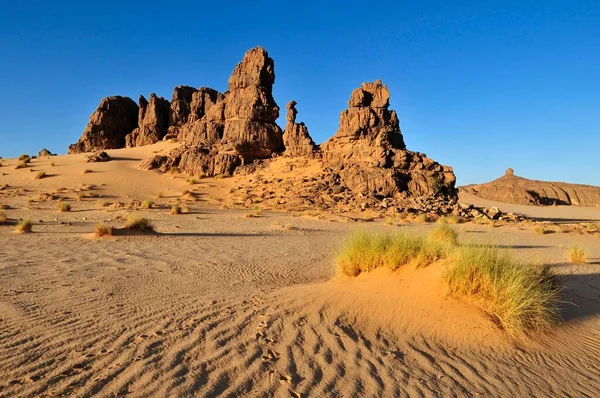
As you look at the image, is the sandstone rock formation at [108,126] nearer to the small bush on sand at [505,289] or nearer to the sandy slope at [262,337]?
the sandy slope at [262,337]

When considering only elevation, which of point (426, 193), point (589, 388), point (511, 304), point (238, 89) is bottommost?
point (589, 388)

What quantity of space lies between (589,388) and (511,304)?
117 centimetres

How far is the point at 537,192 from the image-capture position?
209 ft

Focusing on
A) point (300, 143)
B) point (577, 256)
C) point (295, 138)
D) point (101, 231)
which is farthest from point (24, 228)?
point (295, 138)

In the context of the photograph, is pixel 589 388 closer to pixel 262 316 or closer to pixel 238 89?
pixel 262 316

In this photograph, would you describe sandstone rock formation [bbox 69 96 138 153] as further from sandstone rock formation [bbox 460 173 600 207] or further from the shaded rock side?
sandstone rock formation [bbox 460 173 600 207]

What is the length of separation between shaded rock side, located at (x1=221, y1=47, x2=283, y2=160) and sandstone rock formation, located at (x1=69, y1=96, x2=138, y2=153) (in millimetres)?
22791

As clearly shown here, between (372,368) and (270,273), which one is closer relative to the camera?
(372,368)

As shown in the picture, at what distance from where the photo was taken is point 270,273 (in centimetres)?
899

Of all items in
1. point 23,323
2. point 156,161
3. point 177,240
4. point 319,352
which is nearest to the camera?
point 319,352

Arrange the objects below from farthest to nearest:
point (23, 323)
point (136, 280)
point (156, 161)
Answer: point (156, 161)
point (136, 280)
point (23, 323)

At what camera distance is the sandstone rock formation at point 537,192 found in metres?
60.7

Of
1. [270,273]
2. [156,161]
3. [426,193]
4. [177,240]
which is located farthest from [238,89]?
[270,273]

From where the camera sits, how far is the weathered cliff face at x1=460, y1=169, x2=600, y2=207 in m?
60.7
